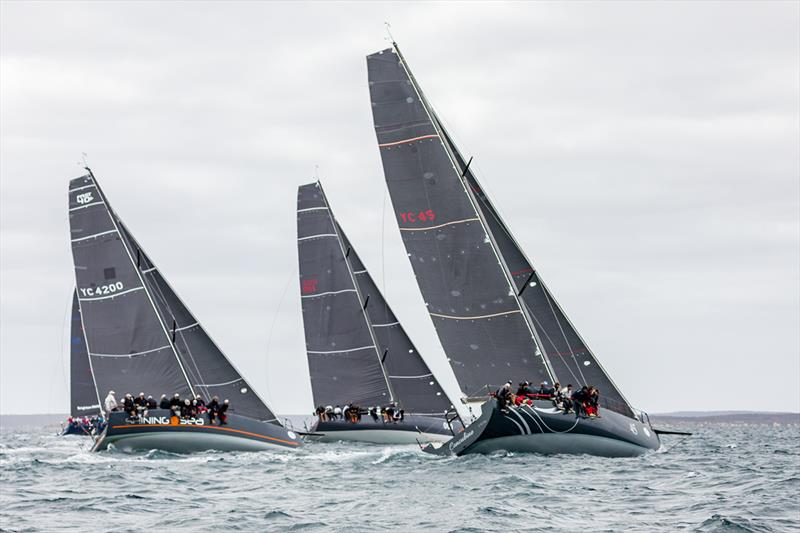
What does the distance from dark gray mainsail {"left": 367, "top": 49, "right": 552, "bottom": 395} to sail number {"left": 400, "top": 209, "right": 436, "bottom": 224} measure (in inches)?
1.1

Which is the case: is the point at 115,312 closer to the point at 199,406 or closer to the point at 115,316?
the point at 115,316

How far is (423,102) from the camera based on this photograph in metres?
34.4

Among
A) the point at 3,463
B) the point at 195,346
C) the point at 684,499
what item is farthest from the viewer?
the point at 195,346

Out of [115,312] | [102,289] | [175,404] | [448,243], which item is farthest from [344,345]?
[448,243]

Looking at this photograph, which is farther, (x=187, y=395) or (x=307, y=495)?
(x=187, y=395)

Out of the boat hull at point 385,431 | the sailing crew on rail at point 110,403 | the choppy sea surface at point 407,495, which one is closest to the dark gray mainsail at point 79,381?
the boat hull at point 385,431

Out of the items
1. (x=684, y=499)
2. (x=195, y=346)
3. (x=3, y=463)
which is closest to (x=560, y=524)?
(x=684, y=499)

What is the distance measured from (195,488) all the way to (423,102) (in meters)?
14.4

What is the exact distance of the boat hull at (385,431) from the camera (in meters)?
46.7

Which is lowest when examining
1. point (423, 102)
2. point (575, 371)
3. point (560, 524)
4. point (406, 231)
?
point (560, 524)

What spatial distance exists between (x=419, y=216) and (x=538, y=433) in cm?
772

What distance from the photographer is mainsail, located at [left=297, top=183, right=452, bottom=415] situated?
50.8 meters

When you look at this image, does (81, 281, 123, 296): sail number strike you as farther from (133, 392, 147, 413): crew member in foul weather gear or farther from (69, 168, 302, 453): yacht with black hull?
(133, 392, 147, 413): crew member in foul weather gear

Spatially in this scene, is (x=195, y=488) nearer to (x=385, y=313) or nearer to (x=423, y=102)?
(x=423, y=102)
